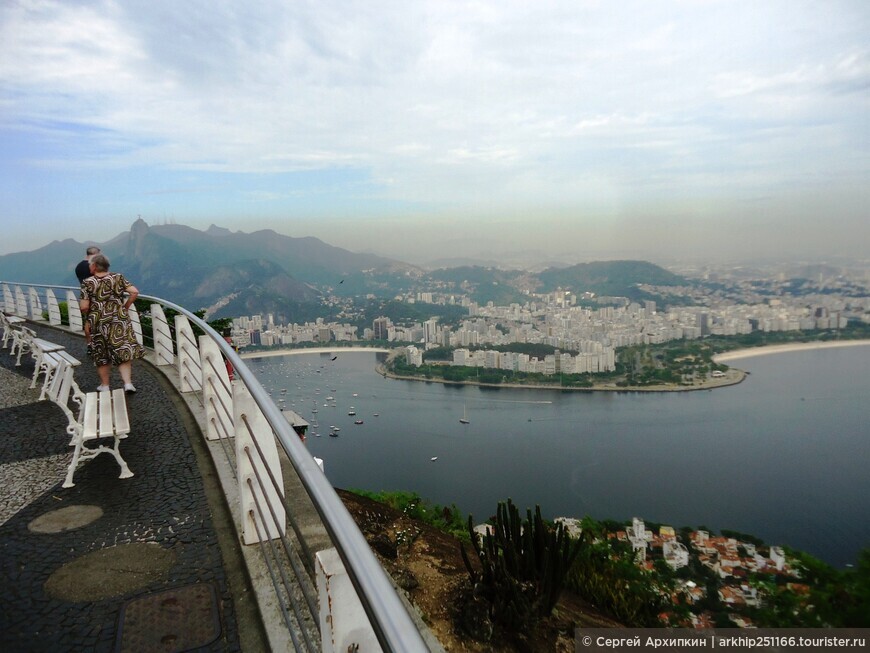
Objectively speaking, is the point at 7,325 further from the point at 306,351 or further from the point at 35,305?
the point at 306,351

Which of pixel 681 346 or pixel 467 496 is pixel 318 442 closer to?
pixel 467 496

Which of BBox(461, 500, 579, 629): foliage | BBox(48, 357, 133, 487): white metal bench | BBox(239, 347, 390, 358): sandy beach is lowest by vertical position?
BBox(239, 347, 390, 358): sandy beach

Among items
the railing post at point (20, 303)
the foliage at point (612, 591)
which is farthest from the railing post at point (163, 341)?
the railing post at point (20, 303)

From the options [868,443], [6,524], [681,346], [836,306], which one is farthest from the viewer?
[681,346]

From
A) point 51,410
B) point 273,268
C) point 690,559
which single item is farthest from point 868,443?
point 273,268

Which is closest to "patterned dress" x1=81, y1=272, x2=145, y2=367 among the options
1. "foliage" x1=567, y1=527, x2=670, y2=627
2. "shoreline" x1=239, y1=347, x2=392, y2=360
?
"foliage" x1=567, y1=527, x2=670, y2=627

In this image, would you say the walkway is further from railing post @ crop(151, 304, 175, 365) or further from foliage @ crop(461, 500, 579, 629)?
railing post @ crop(151, 304, 175, 365)
